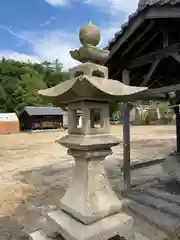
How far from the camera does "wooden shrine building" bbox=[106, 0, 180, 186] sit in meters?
4.07

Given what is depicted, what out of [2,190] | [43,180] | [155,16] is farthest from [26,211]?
[155,16]

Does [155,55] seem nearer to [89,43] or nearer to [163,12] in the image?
[163,12]

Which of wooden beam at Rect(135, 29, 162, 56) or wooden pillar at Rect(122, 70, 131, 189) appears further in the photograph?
wooden pillar at Rect(122, 70, 131, 189)

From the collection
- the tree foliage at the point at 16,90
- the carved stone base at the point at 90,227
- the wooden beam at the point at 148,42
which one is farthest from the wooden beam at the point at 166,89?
the tree foliage at the point at 16,90

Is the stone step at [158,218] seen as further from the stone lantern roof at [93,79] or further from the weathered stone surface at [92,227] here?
the stone lantern roof at [93,79]

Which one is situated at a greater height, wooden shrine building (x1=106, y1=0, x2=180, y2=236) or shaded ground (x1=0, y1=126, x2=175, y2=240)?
wooden shrine building (x1=106, y1=0, x2=180, y2=236)

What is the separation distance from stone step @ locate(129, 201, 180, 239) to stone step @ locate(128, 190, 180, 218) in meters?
0.11

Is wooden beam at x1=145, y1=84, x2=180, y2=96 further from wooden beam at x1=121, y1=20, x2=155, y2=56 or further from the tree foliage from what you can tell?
the tree foliage

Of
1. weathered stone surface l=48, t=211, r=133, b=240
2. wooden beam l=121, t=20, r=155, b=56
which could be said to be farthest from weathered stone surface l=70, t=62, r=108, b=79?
wooden beam l=121, t=20, r=155, b=56

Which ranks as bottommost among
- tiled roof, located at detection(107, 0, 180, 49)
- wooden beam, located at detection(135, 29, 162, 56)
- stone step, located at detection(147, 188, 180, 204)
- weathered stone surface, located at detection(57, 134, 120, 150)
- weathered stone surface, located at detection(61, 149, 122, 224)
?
stone step, located at detection(147, 188, 180, 204)

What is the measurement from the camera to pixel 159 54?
448cm

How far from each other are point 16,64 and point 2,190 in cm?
4361

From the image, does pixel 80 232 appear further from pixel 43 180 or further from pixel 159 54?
pixel 43 180

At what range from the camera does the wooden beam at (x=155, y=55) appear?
419 centimetres
